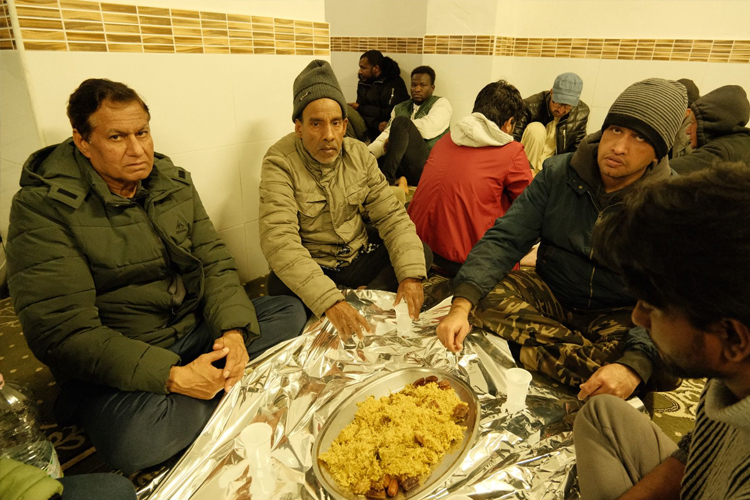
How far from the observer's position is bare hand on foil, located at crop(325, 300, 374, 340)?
1700mm

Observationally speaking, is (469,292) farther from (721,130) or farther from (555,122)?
(555,122)

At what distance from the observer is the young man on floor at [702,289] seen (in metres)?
0.62

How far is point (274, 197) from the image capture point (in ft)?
6.23

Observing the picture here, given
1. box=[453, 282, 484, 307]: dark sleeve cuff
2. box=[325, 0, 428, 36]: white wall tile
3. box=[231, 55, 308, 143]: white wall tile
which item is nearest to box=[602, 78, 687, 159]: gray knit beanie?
box=[453, 282, 484, 307]: dark sleeve cuff

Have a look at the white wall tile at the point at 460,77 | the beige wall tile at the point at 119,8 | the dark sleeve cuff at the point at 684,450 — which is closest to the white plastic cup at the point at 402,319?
the dark sleeve cuff at the point at 684,450

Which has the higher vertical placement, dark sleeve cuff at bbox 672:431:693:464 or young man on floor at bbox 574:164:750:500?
young man on floor at bbox 574:164:750:500

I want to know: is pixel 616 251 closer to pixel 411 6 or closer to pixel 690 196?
pixel 690 196

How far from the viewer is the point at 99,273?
1447 millimetres

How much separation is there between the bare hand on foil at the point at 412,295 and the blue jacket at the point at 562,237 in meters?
0.21

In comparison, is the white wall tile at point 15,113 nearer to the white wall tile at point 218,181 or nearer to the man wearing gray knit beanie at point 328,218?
the white wall tile at point 218,181

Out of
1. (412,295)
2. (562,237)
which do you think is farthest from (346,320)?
(562,237)

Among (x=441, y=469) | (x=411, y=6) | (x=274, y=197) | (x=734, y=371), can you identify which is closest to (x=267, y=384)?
(x=441, y=469)

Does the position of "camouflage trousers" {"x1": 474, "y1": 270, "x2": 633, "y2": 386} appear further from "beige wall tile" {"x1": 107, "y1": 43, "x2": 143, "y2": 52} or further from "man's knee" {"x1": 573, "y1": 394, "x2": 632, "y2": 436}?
"beige wall tile" {"x1": 107, "y1": 43, "x2": 143, "y2": 52}

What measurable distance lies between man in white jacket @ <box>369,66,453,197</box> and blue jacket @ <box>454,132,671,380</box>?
1649mm
